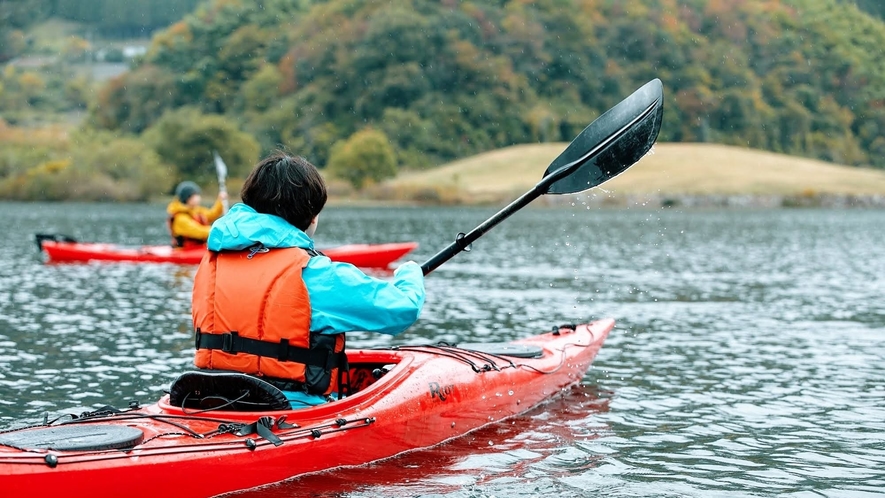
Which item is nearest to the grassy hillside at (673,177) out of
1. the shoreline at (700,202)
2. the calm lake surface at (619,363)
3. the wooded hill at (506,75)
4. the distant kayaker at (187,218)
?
the shoreline at (700,202)

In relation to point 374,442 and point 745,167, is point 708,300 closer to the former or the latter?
point 374,442

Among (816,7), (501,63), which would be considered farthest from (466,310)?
(816,7)

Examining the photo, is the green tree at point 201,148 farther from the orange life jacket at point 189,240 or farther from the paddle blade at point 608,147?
the paddle blade at point 608,147

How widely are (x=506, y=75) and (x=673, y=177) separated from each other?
30.9 metres

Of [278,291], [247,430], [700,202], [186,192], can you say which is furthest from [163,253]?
[700,202]

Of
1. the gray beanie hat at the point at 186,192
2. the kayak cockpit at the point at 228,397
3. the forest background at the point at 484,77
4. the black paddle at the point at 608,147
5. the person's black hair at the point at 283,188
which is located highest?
the forest background at the point at 484,77

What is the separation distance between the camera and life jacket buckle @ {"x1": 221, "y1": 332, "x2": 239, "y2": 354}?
5902 millimetres

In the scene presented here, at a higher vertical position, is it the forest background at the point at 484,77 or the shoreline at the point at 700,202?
the forest background at the point at 484,77

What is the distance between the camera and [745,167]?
8194cm

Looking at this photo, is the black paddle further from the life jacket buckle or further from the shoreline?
the shoreline

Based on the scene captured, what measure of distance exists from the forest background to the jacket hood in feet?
250

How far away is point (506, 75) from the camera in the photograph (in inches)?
4077

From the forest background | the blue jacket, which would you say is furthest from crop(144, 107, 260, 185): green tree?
the blue jacket

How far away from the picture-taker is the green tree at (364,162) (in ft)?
Answer: 261
